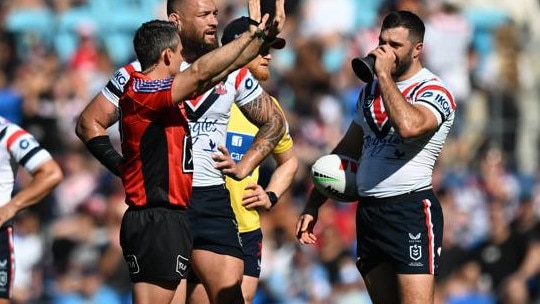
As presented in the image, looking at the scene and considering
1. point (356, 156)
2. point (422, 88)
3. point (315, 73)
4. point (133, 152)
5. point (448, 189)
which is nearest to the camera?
point (133, 152)

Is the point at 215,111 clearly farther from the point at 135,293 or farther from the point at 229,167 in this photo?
the point at 135,293

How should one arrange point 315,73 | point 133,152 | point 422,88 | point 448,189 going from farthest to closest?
point 315,73 < point 448,189 < point 422,88 < point 133,152

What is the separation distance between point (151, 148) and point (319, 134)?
8.94m

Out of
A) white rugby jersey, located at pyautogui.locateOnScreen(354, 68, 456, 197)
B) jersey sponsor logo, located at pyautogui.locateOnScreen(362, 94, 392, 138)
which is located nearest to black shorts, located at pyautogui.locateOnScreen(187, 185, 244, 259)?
white rugby jersey, located at pyautogui.locateOnScreen(354, 68, 456, 197)

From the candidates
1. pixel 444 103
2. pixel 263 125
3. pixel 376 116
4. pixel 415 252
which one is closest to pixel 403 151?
pixel 376 116

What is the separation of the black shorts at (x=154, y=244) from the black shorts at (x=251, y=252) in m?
1.67

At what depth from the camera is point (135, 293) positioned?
26.2 ft

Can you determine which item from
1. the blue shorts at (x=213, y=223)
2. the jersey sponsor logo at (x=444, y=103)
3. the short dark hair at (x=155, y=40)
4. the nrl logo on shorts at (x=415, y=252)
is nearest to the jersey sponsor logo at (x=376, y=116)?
the jersey sponsor logo at (x=444, y=103)

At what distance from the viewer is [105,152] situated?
28.7 ft

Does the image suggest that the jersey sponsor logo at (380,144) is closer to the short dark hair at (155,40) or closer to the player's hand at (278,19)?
the player's hand at (278,19)

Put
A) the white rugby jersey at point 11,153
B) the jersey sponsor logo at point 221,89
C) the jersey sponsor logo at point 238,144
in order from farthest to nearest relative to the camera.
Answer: the white rugby jersey at point 11,153
the jersey sponsor logo at point 238,144
the jersey sponsor logo at point 221,89

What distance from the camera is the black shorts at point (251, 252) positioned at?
9656mm

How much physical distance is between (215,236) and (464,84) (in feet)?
31.0

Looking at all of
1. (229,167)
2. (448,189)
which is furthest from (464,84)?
(229,167)
